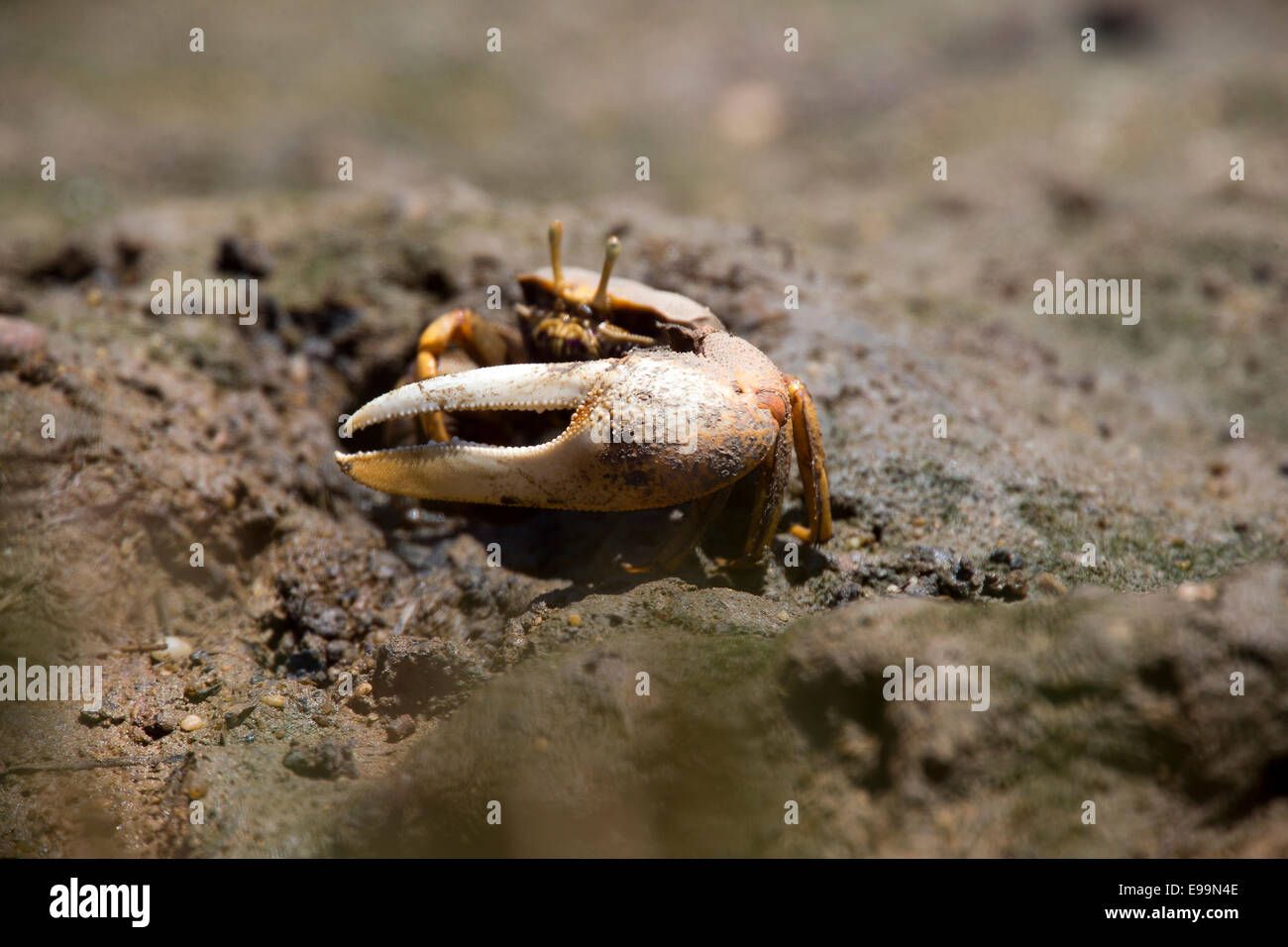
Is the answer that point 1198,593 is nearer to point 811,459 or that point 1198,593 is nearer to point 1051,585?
point 1051,585

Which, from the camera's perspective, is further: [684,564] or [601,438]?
[684,564]

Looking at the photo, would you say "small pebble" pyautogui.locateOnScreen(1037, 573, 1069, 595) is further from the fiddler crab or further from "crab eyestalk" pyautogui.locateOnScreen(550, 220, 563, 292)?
"crab eyestalk" pyautogui.locateOnScreen(550, 220, 563, 292)

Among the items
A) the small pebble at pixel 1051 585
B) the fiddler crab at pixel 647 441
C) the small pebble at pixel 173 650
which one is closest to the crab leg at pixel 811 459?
the fiddler crab at pixel 647 441

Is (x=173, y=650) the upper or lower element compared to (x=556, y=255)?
lower

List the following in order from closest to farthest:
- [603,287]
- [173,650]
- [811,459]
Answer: [811,459] → [173,650] → [603,287]

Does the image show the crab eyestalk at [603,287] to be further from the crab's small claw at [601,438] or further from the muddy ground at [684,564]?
the muddy ground at [684,564]

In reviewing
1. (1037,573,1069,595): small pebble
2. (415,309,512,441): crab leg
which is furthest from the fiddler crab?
(1037,573,1069,595): small pebble

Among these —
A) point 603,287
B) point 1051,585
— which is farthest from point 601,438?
point 1051,585
